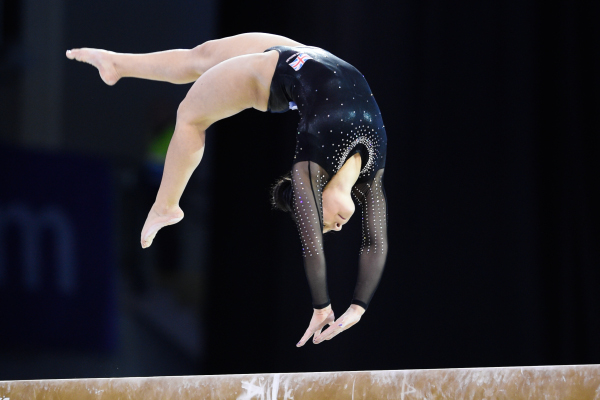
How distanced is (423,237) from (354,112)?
0.89 m

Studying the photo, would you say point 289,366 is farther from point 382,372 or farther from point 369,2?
point 369,2

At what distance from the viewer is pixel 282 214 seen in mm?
2625

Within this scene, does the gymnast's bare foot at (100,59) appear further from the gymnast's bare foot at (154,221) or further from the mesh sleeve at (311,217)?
the mesh sleeve at (311,217)

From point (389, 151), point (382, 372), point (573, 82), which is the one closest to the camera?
point (382, 372)

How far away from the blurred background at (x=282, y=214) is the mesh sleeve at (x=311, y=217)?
51 centimetres

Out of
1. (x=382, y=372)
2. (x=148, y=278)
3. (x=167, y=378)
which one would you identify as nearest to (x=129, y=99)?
(x=148, y=278)

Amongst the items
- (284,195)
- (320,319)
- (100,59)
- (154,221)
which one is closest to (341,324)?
(320,319)

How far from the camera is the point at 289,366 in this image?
2.61 meters

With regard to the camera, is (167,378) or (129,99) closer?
(167,378)

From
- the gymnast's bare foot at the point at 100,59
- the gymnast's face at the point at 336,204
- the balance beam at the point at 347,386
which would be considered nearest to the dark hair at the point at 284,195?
the gymnast's face at the point at 336,204

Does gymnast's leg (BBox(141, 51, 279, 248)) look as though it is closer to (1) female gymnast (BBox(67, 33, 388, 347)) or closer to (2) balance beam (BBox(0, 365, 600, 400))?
(1) female gymnast (BBox(67, 33, 388, 347))

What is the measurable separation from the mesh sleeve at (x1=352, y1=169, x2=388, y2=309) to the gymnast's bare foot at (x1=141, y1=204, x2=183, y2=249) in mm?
748

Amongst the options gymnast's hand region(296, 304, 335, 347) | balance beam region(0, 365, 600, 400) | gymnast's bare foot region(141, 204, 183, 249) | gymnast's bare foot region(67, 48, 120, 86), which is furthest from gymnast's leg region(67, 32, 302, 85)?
balance beam region(0, 365, 600, 400)

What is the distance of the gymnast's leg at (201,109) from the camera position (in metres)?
2.24
